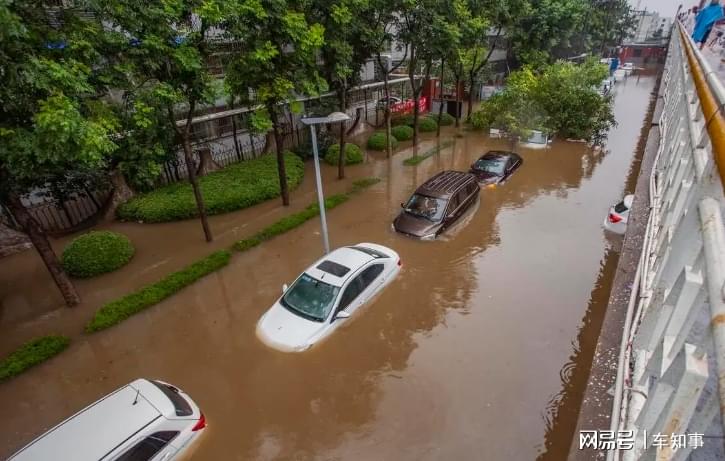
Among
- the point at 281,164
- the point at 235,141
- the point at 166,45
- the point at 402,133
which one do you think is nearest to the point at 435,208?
the point at 281,164

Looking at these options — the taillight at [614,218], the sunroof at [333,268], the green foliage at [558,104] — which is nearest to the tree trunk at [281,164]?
the sunroof at [333,268]

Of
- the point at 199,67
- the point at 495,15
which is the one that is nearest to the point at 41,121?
the point at 199,67

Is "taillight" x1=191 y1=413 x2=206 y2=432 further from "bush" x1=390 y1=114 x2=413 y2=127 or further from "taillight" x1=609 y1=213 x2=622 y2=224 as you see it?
"bush" x1=390 y1=114 x2=413 y2=127

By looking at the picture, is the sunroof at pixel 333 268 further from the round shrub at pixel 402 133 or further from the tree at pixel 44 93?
the round shrub at pixel 402 133

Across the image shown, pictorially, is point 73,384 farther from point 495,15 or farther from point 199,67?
point 495,15

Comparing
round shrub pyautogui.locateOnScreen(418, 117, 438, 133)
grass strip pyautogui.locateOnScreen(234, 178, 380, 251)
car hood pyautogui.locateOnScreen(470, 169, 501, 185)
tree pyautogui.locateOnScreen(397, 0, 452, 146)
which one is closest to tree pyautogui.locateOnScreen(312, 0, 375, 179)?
tree pyautogui.locateOnScreen(397, 0, 452, 146)

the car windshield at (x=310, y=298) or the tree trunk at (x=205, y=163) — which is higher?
the tree trunk at (x=205, y=163)
